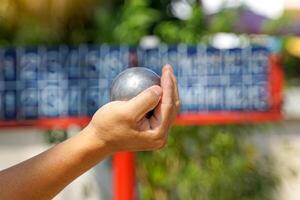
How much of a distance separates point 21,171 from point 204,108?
8.58 ft

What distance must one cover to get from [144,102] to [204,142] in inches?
134

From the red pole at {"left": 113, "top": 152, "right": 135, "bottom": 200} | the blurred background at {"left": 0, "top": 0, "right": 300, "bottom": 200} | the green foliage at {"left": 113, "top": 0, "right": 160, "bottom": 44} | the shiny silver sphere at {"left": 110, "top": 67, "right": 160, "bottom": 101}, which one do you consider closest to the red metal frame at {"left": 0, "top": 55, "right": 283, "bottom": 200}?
the red pole at {"left": 113, "top": 152, "right": 135, "bottom": 200}

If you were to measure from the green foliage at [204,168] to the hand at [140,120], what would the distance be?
10.5ft

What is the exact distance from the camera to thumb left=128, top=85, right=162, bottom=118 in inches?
62.9

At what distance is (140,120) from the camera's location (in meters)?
1.64

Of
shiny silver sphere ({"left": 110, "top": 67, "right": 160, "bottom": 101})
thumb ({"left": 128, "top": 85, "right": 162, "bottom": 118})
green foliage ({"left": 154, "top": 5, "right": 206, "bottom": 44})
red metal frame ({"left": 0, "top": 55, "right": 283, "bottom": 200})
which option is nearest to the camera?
thumb ({"left": 128, "top": 85, "right": 162, "bottom": 118})

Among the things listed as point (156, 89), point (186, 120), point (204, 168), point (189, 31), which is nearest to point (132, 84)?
point (156, 89)

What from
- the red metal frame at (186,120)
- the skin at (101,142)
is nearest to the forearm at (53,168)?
the skin at (101,142)

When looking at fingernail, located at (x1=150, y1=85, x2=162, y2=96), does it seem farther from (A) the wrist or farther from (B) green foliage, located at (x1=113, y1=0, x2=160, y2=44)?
(B) green foliage, located at (x1=113, y1=0, x2=160, y2=44)

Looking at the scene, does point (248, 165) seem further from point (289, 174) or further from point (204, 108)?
point (204, 108)

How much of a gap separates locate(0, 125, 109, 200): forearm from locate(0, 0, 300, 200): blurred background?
2.83 m

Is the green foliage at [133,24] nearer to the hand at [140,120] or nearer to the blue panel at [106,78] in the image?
the blue panel at [106,78]

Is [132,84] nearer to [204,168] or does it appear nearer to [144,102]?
[144,102]

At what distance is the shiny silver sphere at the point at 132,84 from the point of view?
1.71m
